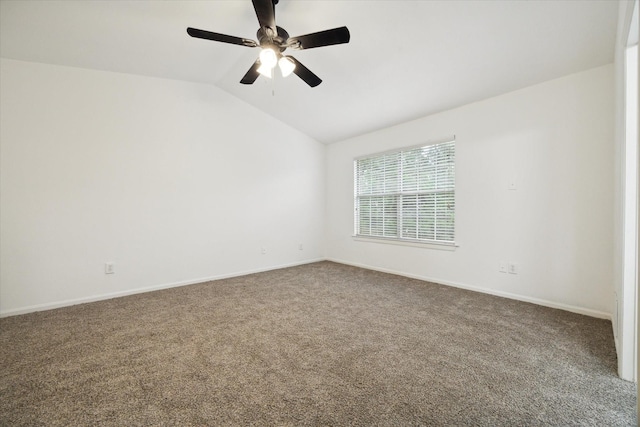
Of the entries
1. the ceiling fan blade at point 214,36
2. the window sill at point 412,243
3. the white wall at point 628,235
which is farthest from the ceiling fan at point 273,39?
the window sill at point 412,243

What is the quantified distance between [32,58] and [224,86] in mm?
1990

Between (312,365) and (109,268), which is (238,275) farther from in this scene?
(312,365)

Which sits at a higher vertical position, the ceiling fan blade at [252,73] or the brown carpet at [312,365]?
the ceiling fan blade at [252,73]

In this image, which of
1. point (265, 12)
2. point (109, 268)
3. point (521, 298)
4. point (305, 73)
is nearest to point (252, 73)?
point (305, 73)

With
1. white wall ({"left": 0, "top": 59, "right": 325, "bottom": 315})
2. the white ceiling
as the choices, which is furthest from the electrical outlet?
the white ceiling

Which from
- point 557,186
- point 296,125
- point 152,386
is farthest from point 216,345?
point 296,125

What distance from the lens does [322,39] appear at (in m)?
1.97

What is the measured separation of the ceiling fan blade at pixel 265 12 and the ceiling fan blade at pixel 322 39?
7.4 inches

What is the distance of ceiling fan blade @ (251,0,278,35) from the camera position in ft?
5.63

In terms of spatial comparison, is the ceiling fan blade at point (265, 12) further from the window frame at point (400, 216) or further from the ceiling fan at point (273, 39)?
the window frame at point (400, 216)

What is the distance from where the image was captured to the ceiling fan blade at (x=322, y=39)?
73.8 inches

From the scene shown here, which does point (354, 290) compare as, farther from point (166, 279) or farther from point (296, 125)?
point (296, 125)

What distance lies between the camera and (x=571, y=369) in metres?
1.67

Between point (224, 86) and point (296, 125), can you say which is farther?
point (296, 125)
